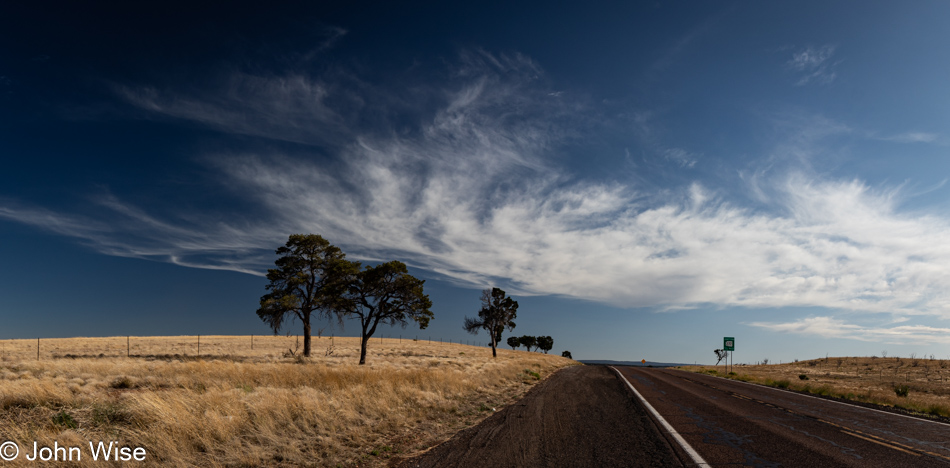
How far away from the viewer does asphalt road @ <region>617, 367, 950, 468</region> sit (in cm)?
701

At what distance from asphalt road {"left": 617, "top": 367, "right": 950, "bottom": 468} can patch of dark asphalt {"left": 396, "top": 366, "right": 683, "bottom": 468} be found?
798mm

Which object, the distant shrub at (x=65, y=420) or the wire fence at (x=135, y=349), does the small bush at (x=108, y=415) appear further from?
the wire fence at (x=135, y=349)

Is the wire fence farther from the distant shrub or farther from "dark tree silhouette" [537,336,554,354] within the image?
"dark tree silhouette" [537,336,554,354]

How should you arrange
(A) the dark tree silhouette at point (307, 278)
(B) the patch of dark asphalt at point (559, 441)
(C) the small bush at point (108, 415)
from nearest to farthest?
(B) the patch of dark asphalt at point (559, 441) < (C) the small bush at point (108, 415) < (A) the dark tree silhouette at point (307, 278)

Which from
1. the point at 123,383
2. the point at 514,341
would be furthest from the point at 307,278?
the point at 514,341

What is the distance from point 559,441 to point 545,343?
107851 mm

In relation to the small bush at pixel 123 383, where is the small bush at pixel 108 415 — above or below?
above

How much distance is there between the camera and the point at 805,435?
9.04 meters

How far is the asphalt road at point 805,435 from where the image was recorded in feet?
23.0

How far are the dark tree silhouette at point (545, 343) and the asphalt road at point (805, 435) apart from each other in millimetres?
100391

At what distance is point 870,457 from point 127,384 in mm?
22354

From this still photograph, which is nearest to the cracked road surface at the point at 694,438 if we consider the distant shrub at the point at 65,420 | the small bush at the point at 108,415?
the small bush at the point at 108,415

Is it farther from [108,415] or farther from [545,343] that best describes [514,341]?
[108,415]

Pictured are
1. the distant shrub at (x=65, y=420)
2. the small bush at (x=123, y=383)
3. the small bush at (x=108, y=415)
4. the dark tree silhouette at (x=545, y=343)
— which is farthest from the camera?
the dark tree silhouette at (x=545, y=343)
